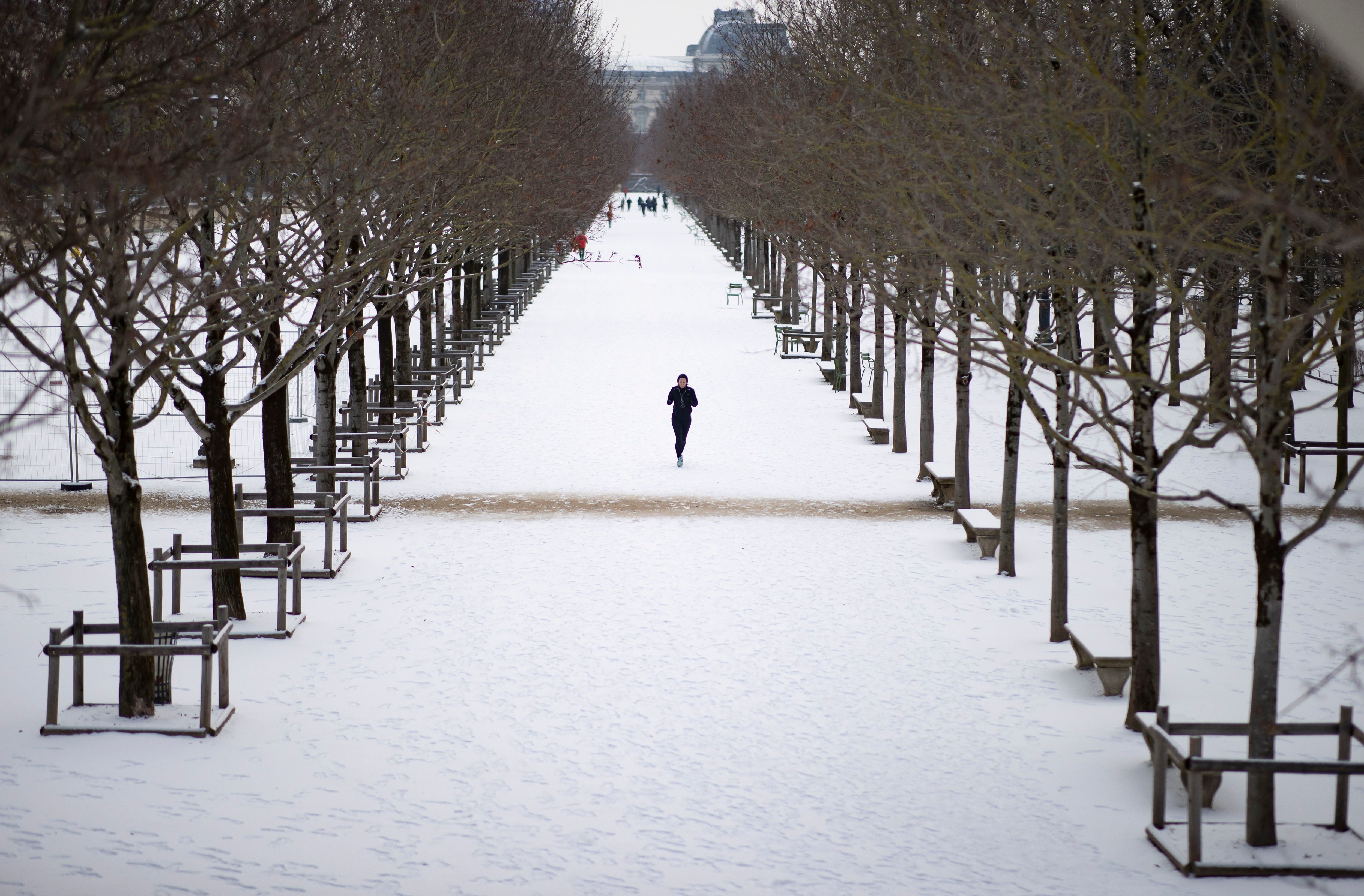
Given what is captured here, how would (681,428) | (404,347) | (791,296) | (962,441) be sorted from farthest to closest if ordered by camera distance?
(791,296)
(404,347)
(681,428)
(962,441)

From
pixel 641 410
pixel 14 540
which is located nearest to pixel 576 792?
pixel 14 540

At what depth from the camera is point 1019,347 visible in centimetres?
837

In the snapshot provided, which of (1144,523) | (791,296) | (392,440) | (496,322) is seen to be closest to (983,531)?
(1144,523)

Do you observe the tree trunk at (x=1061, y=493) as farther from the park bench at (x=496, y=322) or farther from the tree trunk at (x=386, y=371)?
the park bench at (x=496, y=322)

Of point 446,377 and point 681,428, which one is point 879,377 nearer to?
point 681,428

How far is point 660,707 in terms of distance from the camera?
984cm

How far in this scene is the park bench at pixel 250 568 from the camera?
36.1 feet

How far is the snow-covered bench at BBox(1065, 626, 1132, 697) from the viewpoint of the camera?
10.1 m

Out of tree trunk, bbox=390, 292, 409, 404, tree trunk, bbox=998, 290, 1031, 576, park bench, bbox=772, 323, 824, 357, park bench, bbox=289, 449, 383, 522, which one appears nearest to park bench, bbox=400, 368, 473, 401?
tree trunk, bbox=390, 292, 409, 404

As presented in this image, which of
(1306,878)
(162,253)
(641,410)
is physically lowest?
(1306,878)

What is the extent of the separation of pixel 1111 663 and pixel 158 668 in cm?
673

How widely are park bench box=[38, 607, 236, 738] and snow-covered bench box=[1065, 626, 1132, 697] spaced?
20.0ft

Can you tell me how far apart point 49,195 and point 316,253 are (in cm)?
240

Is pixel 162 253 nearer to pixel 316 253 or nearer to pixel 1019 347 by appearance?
pixel 316 253
